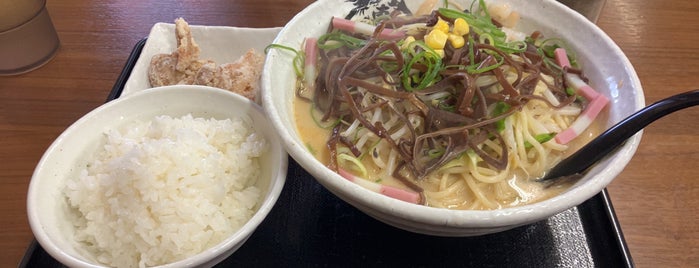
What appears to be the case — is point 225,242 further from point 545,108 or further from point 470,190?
point 545,108

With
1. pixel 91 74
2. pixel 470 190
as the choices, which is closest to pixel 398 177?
pixel 470 190

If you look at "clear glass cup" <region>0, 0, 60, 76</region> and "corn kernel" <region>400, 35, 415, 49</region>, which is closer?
"corn kernel" <region>400, 35, 415, 49</region>

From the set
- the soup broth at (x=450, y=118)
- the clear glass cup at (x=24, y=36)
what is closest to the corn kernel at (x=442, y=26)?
the soup broth at (x=450, y=118)

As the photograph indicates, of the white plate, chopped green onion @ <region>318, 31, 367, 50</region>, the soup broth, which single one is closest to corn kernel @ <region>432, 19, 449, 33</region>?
the soup broth

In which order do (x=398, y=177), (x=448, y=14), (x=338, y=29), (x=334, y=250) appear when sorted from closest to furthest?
(x=398, y=177) → (x=334, y=250) → (x=448, y=14) → (x=338, y=29)

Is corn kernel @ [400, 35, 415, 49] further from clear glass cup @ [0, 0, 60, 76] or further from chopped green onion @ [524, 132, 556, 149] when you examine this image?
clear glass cup @ [0, 0, 60, 76]
